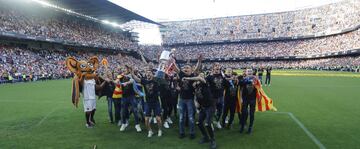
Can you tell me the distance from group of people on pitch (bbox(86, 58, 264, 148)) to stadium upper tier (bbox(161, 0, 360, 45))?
53862 millimetres

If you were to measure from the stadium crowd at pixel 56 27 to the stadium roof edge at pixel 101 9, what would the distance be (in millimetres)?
3494

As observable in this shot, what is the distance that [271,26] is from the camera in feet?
222

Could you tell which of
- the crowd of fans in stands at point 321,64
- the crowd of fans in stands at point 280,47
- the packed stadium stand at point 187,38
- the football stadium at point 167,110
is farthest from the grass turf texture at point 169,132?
the crowd of fans in stands at point 280,47

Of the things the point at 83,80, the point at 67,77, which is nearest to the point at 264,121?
the point at 83,80

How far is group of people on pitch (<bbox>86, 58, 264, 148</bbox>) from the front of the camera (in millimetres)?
6207

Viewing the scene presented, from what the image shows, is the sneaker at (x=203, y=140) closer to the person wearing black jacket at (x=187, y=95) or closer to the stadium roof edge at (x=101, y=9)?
the person wearing black jacket at (x=187, y=95)

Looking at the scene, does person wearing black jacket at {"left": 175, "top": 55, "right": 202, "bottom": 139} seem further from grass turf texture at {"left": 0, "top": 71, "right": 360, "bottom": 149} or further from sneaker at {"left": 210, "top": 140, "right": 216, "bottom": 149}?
sneaker at {"left": 210, "top": 140, "right": 216, "bottom": 149}

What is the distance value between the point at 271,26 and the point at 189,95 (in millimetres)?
67160

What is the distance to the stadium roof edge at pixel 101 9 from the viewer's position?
3766 centimetres

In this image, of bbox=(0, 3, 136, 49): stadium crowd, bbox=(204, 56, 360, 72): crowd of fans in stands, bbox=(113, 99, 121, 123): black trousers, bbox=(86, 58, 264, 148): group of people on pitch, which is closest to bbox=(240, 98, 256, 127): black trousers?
bbox=(86, 58, 264, 148): group of people on pitch

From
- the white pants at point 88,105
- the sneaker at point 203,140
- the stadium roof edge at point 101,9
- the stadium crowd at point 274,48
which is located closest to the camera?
the sneaker at point 203,140

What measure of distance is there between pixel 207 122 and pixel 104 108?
6532 mm

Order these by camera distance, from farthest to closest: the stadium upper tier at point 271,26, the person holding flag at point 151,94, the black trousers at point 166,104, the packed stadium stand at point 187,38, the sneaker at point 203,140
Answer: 1. the stadium upper tier at point 271,26
2. the packed stadium stand at point 187,38
3. the black trousers at point 166,104
4. the person holding flag at point 151,94
5. the sneaker at point 203,140

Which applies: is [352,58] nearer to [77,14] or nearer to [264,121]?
[264,121]
